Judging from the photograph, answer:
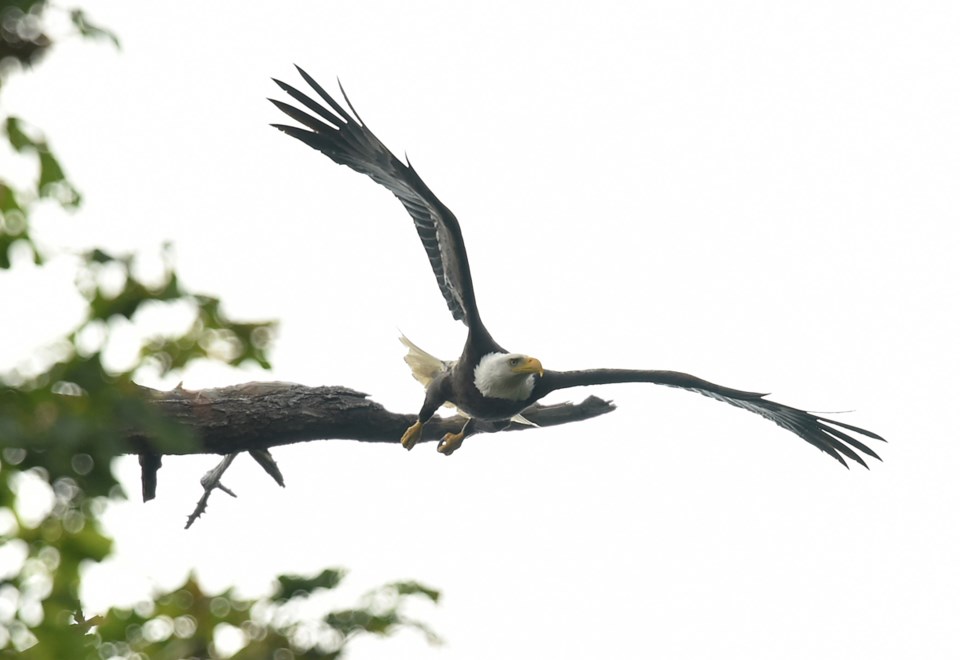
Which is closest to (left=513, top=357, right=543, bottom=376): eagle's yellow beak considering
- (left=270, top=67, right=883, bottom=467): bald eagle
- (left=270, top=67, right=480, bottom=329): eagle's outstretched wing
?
(left=270, top=67, right=883, bottom=467): bald eagle

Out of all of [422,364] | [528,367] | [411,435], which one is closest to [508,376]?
[528,367]

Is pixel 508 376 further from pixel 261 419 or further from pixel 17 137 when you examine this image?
pixel 17 137

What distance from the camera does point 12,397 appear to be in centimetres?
106

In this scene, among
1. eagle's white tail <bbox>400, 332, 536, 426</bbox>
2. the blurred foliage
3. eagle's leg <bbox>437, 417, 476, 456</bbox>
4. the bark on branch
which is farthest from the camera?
eagle's white tail <bbox>400, 332, 536, 426</bbox>

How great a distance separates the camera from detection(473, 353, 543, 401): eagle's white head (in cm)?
630

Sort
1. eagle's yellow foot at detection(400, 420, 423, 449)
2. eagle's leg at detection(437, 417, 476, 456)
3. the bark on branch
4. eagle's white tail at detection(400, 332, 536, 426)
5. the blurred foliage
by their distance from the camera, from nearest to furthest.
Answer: the blurred foliage → the bark on branch → eagle's yellow foot at detection(400, 420, 423, 449) → eagle's leg at detection(437, 417, 476, 456) → eagle's white tail at detection(400, 332, 536, 426)

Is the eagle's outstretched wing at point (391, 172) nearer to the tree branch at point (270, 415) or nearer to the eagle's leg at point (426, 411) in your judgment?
the eagle's leg at point (426, 411)

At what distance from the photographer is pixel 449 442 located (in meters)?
6.81

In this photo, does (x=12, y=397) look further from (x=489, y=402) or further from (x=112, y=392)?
(x=489, y=402)

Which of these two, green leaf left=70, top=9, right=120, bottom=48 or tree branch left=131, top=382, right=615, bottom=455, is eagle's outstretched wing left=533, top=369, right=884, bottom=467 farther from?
green leaf left=70, top=9, right=120, bottom=48

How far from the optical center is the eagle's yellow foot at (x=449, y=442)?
6809mm

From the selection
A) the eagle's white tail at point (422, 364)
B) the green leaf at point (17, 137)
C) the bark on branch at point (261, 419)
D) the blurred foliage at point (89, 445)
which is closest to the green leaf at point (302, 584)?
the blurred foliage at point (89, 445)

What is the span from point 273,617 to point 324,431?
4120 millimetres

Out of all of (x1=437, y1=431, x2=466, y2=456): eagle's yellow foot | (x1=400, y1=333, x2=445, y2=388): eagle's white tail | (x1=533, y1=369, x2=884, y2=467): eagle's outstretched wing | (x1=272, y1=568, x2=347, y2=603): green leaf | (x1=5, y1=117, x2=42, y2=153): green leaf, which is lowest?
(x1=272, y1=568, x2=347, y2=603): green leaf
